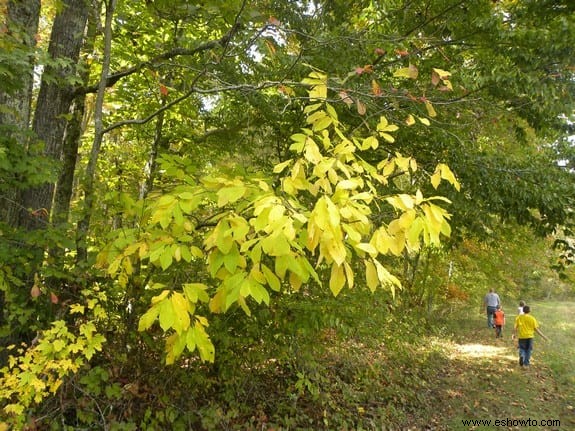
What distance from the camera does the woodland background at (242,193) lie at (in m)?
1.93

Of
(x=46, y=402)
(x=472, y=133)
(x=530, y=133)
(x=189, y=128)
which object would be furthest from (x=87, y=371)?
(x=530, y=133)

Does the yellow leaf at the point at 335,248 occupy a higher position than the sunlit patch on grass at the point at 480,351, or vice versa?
the yellow leaf at the point at 335,248

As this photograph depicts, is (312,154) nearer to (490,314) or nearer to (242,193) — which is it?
(242,193)

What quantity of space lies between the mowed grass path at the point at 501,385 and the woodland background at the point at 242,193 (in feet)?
5.63

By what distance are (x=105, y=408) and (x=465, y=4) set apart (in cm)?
625

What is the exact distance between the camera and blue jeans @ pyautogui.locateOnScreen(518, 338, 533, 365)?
393 inches

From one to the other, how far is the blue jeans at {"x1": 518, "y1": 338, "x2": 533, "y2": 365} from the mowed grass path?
26cm

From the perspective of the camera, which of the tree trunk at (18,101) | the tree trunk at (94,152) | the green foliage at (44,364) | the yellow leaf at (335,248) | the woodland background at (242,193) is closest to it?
the yellow leaf at (335,248)

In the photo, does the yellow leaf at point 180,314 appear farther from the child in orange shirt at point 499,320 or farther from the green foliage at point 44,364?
the child in orange shirt at point 499,320

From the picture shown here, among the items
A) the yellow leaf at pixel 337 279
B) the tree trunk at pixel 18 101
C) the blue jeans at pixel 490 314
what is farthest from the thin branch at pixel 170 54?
the blue jeans at pixel 490 314

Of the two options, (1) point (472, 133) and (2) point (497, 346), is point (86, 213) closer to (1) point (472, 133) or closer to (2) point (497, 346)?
(1) point (472, 133)

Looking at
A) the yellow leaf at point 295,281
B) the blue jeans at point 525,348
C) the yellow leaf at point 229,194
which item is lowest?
the blue jeans at point 525,348

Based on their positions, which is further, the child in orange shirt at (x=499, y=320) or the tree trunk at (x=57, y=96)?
the child in orange shirt at (x=499, y=320)

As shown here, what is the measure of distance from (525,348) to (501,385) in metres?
1.84
